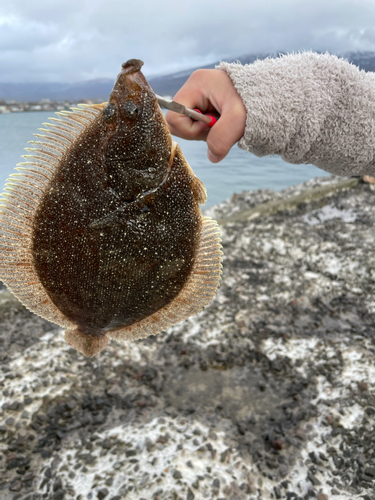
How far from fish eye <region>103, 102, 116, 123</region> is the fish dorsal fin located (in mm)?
53

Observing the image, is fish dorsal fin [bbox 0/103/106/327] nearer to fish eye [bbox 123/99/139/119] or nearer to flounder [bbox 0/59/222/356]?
flounder [bbox 0/59/222/356]

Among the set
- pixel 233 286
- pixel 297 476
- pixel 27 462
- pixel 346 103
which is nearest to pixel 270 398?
pixel 297 476

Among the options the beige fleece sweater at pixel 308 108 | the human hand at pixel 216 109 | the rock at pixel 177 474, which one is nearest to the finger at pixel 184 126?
the human hand at pixel 216 109

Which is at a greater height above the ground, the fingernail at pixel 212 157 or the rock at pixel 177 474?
the fingernail at pixel 212 157

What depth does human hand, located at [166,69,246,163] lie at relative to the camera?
199 centimetres

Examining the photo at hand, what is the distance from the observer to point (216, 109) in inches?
85.2

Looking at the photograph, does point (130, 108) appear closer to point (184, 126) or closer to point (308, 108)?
point (184, 126)

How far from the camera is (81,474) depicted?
2.97 metres

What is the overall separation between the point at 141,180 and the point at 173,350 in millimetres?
3112

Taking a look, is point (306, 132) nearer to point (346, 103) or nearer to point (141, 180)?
point (346, 103)

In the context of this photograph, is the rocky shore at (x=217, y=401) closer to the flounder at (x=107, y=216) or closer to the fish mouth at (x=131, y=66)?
the flounder at (x=107, y=216)

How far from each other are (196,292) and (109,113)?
1005 mm

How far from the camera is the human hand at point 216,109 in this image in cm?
199

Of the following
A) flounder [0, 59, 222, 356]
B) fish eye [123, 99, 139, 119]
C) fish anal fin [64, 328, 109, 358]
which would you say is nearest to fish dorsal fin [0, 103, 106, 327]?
flounder [0, 59, 222, 356]
